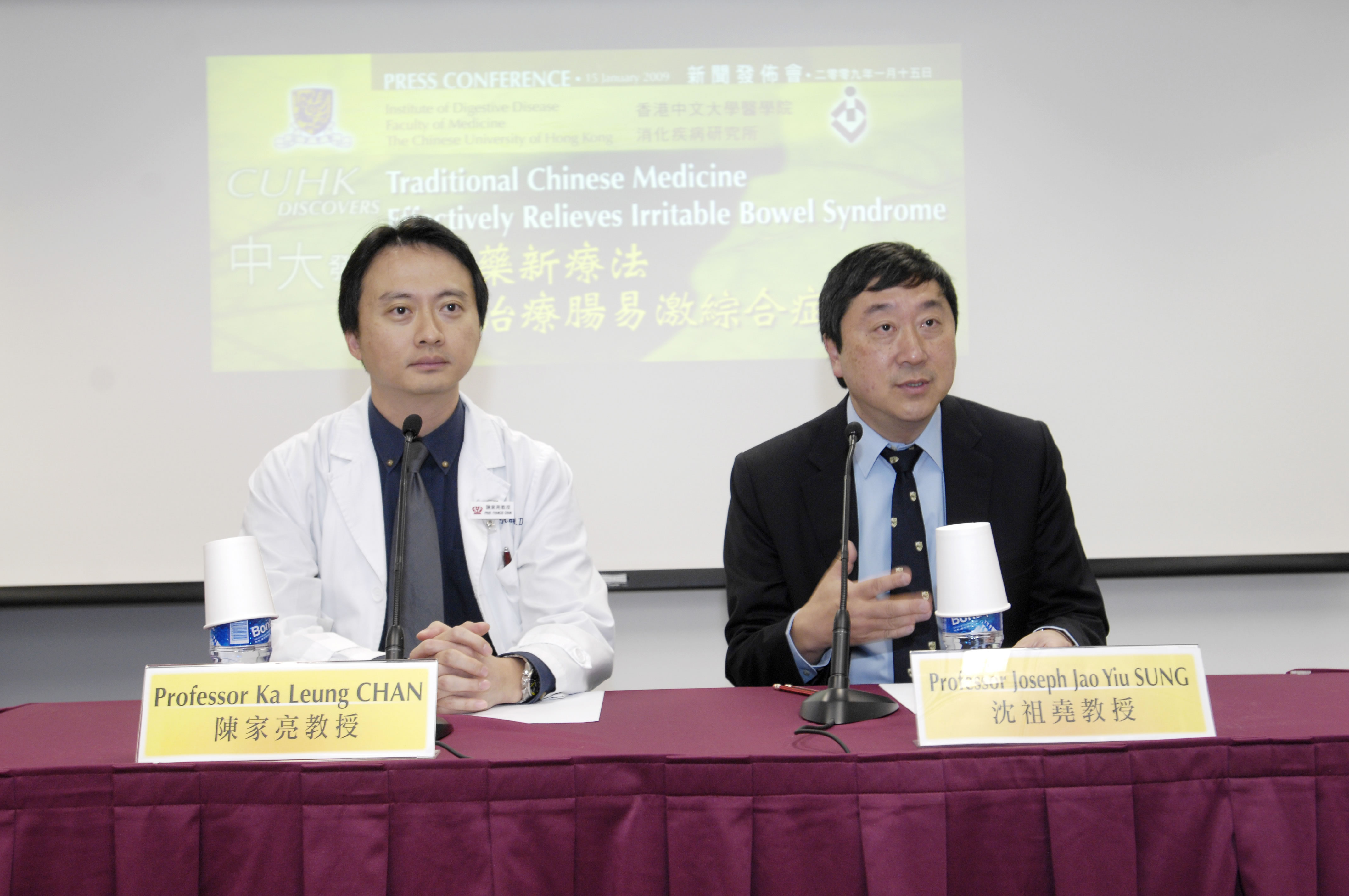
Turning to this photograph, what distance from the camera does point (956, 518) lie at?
1880 millimetres

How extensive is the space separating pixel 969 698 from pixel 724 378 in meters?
1.94

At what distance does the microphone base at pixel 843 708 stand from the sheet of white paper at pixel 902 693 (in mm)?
47

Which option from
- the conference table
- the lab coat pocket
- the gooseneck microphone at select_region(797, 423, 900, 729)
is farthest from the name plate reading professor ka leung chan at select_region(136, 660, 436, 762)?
the lab coat pocket

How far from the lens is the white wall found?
305 cm

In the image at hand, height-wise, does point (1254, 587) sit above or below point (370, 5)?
below

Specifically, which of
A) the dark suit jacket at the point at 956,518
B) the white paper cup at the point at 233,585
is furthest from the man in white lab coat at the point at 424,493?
the white paper cup at the point at 233,585

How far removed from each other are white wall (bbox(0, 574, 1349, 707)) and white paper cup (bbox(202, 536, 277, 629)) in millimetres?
1896

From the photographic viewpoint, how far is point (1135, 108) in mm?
2979

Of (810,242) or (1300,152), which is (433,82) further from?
(1300,152)

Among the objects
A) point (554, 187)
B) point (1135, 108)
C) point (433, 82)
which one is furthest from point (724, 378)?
point (1135, 108)

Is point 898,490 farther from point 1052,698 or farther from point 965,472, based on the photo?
point 1052,698

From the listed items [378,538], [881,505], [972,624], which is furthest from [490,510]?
[972,624]

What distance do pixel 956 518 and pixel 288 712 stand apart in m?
1.30

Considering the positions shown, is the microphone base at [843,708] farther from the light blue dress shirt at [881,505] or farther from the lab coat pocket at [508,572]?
the lab coat pocket at [508,572]
